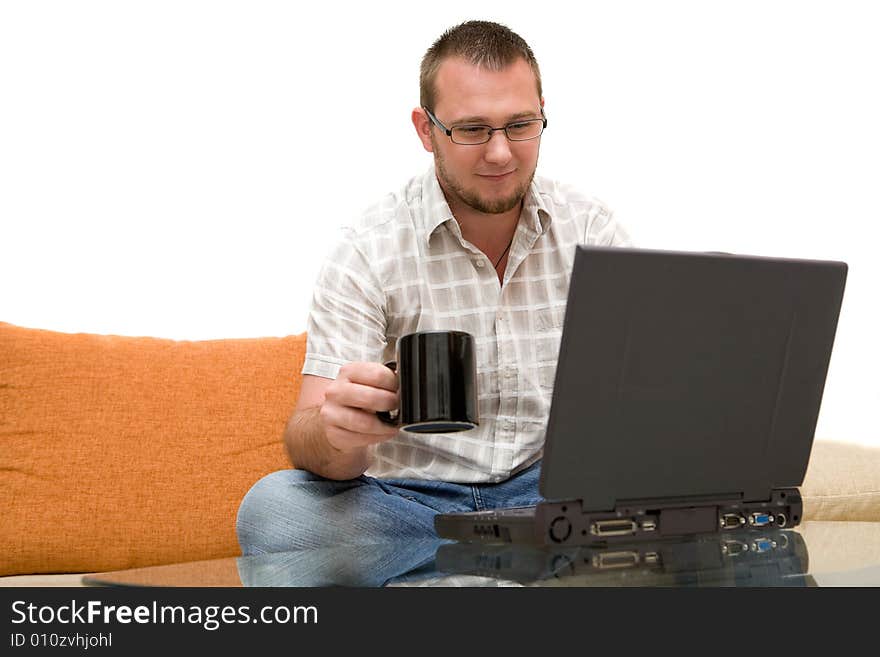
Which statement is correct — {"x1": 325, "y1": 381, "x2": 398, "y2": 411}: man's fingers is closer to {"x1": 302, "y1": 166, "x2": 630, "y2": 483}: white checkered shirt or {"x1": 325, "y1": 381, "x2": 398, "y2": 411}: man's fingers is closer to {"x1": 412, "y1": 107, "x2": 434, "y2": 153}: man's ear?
{"x1": 302, "y1": 166, "x2": 630, "y2": 483}: white checkered shirt

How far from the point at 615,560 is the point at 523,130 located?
962 millimetres

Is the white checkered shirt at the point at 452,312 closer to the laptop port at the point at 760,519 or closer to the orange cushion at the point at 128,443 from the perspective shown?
the orange cushion at the point at 128,443

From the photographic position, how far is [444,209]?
1791 mm

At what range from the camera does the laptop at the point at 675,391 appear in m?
0.96

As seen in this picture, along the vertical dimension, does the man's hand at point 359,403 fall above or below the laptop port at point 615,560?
above

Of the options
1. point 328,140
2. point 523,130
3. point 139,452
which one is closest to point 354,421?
point 523,130

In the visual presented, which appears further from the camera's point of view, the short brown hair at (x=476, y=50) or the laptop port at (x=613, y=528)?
the short brown hair at (x=476, y=50)

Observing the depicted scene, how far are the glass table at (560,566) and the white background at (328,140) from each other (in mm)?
1410

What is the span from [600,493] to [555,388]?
0.14 meters

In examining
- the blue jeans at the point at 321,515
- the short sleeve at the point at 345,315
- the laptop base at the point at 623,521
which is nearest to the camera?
the laptop base at the point at 623,521

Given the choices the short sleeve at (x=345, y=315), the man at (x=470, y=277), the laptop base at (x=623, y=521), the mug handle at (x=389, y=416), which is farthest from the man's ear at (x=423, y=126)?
the laptop base at (x=623, y=521)
